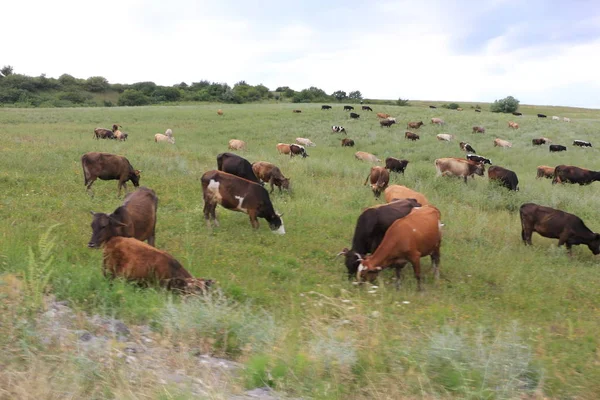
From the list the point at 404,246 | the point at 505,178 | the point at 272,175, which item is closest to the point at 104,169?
the point at 272,175

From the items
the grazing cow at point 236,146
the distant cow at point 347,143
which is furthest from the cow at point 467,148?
the grazing cow at point 236,146

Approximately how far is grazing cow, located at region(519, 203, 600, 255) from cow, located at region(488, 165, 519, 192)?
20.4ft

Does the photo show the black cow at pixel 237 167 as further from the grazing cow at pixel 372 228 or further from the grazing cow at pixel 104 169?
the grazing cow at pixel 372 228

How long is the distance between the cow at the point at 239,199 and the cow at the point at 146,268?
4.69 metres

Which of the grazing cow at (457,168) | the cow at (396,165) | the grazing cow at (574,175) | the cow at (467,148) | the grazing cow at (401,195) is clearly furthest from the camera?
the cow at (467,148)

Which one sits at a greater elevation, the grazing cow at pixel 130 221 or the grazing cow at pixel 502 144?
the grazing cow at pixel 502 144

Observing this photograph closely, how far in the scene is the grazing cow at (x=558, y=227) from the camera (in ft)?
39.1

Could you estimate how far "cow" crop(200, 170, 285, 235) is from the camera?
452 inches

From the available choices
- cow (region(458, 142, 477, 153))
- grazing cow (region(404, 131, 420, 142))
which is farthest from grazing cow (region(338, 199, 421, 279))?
grazing cow (region(404, 131, 420, 142))

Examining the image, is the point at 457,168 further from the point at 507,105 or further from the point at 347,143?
the point at 507,105

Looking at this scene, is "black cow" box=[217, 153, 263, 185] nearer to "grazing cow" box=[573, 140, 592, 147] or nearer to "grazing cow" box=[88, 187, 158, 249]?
"grazing cow" box=[88, 187, 158, 249]

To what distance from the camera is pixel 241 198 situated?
1152cm

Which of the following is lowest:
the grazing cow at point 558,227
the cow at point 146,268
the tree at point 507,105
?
the grazing cow at point 558,227

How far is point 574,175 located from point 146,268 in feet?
73.9
